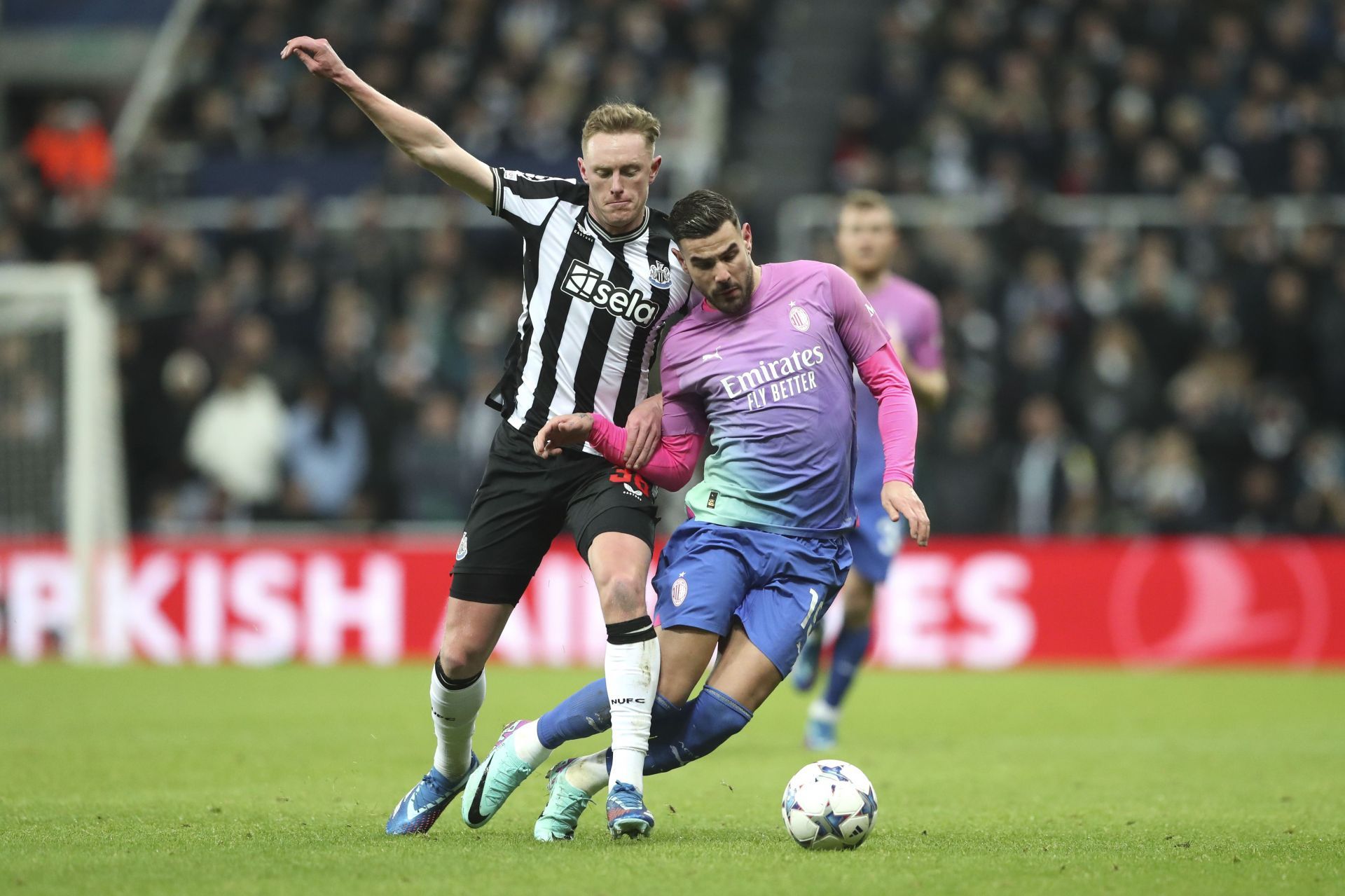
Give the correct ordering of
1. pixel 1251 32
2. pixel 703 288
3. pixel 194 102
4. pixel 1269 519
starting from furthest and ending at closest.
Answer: pixel 194 102 → pixel 1251 32 → pixel 1269 519 → pixel 703 288

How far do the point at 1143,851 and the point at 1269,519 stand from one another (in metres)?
10.1

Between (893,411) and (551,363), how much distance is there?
3.88 feet

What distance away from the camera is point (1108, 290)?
1612cm

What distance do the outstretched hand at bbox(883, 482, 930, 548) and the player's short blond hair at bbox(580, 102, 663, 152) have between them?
1.38m

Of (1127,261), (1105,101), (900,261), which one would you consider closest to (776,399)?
(900,261)

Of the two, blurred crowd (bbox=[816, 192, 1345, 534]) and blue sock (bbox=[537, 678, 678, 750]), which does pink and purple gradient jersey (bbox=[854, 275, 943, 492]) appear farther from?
blurred crowd (bbox=[816, 192, 1345, 534])

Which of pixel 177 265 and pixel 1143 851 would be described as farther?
pixel 177 265

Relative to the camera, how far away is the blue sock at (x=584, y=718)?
19.5 ft

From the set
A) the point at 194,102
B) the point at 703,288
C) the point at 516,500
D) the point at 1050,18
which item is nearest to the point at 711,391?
the point at 703,288

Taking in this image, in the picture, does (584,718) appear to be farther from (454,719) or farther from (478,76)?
(478,76)

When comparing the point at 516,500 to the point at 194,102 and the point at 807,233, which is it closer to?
the point at 807,233

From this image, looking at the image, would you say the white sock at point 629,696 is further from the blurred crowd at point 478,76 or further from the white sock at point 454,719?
the blurred crowd at point 478,76

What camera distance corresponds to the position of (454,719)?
A: 6.21m

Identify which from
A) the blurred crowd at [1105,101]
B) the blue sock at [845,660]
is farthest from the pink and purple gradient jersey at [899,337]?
the blurred crowd at [1105,101]
